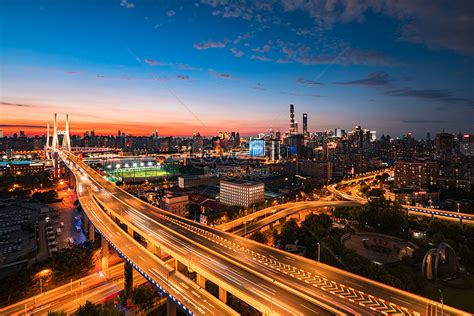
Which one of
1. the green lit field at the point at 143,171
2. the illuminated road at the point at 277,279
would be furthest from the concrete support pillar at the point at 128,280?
the green lit field at the point at 143,171

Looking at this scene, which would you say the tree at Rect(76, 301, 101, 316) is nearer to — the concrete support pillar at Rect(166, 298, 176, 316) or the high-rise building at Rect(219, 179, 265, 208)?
the concrete support pillar at Rect(166, 298, 176, 316)

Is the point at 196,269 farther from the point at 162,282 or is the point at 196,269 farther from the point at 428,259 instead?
the point at 428,259

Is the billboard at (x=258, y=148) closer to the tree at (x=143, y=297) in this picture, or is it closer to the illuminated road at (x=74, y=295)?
the illuminated road at (x=74, y=295)

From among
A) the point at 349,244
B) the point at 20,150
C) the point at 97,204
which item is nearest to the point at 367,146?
the point at 349,244

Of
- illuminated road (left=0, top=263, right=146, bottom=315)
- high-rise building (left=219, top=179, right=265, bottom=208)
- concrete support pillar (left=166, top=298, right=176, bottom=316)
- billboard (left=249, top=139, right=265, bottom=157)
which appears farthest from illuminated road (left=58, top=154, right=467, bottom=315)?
billboard (left=249, top=139, right=265, bottom=157)

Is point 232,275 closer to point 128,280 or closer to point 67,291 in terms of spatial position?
point 128,280
